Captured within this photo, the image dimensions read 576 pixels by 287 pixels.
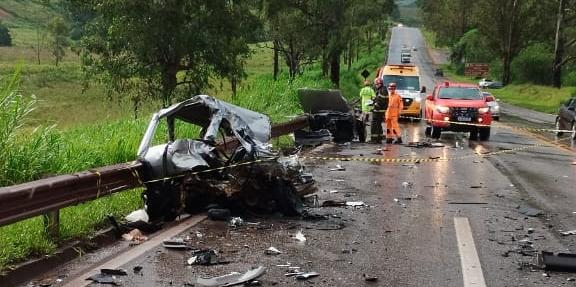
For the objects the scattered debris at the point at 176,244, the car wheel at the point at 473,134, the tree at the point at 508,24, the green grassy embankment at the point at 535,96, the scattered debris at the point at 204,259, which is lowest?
the green grassy embankment at the point at 535,96

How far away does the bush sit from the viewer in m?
68.8

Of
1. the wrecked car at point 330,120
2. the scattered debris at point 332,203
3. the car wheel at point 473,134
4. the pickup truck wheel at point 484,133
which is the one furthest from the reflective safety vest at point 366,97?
the scattered debris at point 332,203

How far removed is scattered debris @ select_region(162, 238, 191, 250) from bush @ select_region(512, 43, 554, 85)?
67.9 meters

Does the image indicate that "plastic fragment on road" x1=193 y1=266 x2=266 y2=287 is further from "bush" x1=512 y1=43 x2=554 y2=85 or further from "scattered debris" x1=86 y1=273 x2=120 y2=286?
"bush" x1=512 y1=43 x2=554 y2=85

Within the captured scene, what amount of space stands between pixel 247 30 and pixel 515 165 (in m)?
14.3

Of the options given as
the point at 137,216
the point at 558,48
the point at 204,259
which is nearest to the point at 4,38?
the point at 558,48

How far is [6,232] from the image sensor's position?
5.89 metres

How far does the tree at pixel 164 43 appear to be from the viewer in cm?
2236

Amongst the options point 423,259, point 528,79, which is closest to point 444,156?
point 423,259

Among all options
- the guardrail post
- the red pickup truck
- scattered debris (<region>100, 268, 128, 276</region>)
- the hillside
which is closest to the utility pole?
the red pickup truck

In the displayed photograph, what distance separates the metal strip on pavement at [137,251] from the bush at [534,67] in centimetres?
6717

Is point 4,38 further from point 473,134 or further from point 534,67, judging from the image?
point 473,134

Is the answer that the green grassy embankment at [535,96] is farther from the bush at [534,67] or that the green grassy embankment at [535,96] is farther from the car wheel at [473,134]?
the car wheel at [473,134]

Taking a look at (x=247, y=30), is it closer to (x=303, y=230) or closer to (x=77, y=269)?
(x=303, y=230)
